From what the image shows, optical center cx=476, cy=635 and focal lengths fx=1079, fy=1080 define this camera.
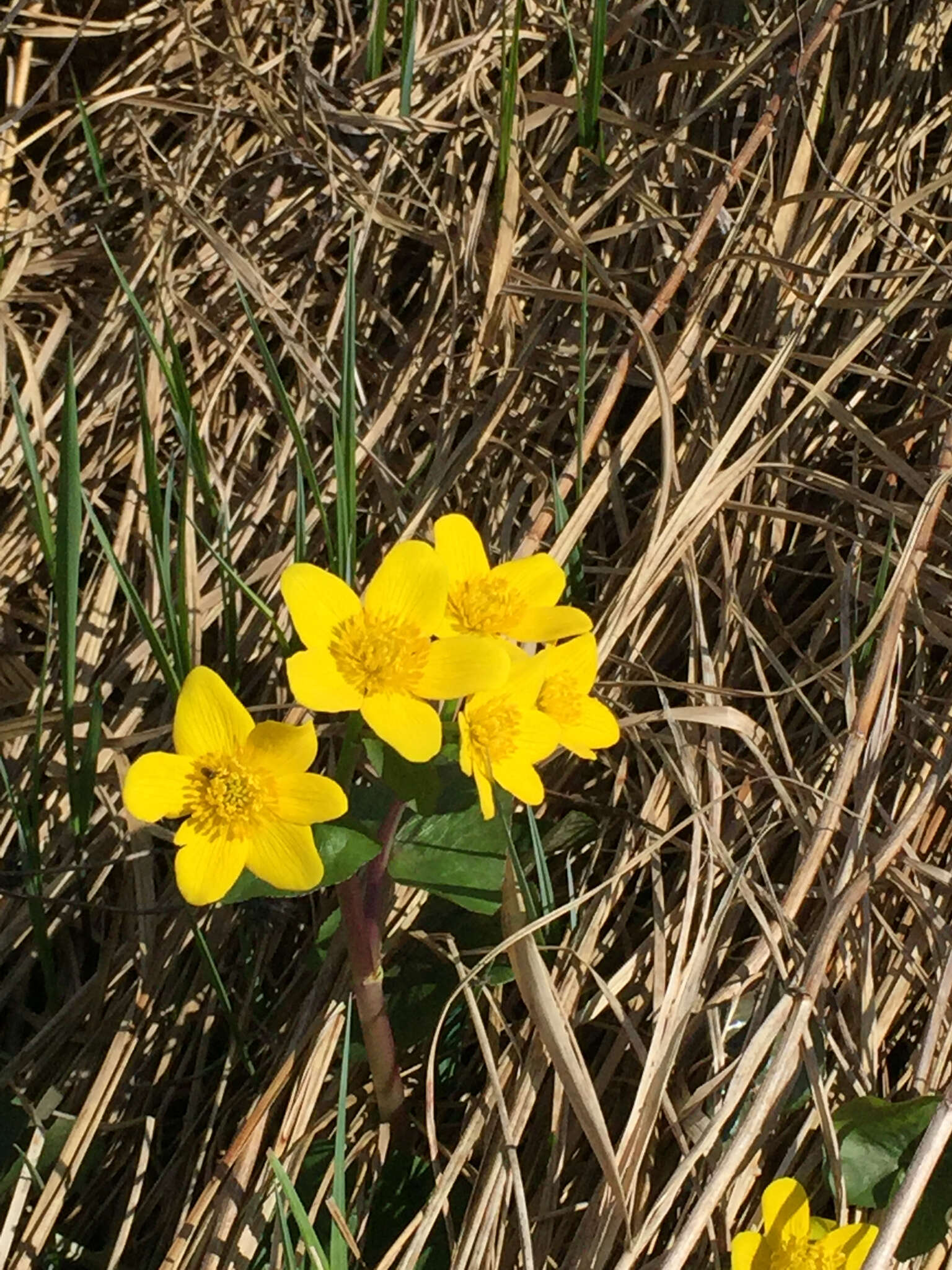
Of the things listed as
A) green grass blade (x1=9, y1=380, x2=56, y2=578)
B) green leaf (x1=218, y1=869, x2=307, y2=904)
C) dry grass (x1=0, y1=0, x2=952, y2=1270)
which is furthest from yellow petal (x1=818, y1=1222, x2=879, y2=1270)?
green grass blade (x1=9, y1=380, x2=56, y2=578)

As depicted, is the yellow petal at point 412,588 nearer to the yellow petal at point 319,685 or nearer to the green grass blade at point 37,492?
the yellow petal at point 319,685

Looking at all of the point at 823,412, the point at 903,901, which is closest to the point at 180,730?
the point at 903,901

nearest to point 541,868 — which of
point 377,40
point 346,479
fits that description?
point 346,479

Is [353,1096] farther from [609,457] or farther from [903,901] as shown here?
[609,457]

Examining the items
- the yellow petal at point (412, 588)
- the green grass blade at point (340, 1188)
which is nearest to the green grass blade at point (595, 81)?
the yellow petal at point (412, 588)

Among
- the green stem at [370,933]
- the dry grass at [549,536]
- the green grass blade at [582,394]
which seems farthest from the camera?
the green grass blade at [582,394]

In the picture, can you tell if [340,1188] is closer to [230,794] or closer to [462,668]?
[230,794]

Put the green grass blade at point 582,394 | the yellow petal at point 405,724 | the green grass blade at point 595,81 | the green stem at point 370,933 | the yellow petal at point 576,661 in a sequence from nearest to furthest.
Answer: the yellow petal at point 405,724 → the green stem at point 370,933 → the yellow petal at point 576,661 → the green grass blade at point 582,394 → the green grass blade at point 595,81

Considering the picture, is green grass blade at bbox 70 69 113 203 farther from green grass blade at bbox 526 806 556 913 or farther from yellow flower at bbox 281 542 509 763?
green grass blade at bbox 526 806 556 913
